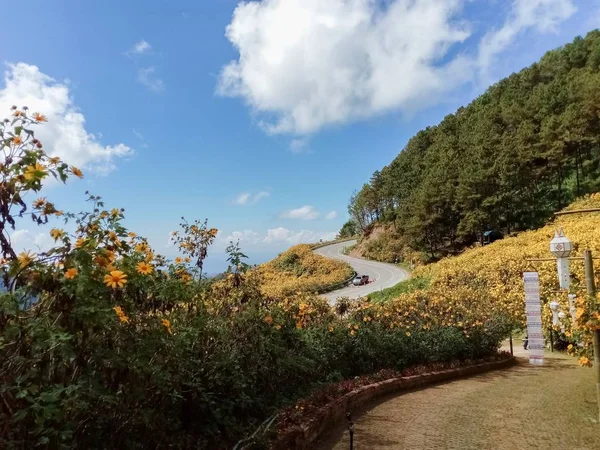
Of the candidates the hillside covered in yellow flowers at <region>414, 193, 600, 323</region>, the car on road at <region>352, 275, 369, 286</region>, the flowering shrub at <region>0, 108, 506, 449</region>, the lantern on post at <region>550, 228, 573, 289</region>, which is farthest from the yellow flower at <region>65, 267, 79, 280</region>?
the car on road at <region>352, 275, 369, 286</region>

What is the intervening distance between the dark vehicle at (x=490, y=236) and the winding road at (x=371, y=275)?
726cm

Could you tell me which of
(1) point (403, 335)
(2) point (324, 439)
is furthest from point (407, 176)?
(2) point (324, 439)

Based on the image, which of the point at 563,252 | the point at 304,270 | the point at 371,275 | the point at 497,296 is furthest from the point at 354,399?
the point at 304,270

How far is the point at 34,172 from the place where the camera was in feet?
6.03

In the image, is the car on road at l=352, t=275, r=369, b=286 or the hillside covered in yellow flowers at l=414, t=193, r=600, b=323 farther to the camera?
the car on road at l=352, t=275, r=369, b=286

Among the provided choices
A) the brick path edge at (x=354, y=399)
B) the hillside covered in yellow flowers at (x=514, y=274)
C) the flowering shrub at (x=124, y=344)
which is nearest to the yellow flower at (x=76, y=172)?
the flowering shrub at (x=124, y=344)

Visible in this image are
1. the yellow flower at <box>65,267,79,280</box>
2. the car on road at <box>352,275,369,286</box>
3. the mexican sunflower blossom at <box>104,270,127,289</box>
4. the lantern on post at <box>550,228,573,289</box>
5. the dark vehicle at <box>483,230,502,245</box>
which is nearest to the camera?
the yellow flower at <box>65,267,79,280</box>

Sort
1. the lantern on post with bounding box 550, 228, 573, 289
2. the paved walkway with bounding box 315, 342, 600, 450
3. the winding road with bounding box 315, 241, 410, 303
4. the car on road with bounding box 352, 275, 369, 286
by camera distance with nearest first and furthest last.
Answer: the paved walkway with bounding box 315, 342, 600, 450
the lantern on post with bounding box 550, 228, 573, 289
the winding road with bounding box 315, 241, 410, 303
the car on road with bounding box 352, 275, 369, 286

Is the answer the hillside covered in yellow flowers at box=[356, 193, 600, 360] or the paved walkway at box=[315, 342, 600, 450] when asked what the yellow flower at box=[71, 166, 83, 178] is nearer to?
the paved walkway at box=[315, 342, 600, 450]

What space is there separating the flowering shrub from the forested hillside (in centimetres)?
3390

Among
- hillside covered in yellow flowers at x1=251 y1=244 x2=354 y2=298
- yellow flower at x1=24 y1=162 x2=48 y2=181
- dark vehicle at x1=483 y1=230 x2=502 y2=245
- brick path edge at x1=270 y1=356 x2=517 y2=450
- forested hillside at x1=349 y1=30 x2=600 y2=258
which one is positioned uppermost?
forested hillside at x1=349 y1=30 x2=600 y2=258

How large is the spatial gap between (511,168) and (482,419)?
33.8 meters

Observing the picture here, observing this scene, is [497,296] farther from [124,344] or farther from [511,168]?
[511,168]

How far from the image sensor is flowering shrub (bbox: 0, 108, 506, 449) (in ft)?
6.11
